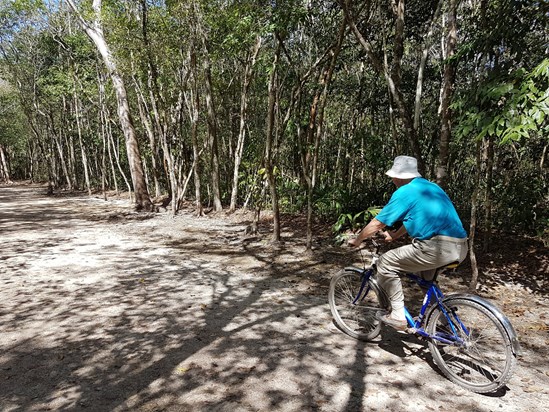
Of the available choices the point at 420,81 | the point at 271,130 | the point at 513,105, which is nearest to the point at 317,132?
the point at 271,130

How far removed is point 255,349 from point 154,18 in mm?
12350

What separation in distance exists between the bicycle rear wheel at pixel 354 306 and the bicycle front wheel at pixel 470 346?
681mm

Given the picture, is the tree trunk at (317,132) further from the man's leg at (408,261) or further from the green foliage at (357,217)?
the man's leg at (408,261)

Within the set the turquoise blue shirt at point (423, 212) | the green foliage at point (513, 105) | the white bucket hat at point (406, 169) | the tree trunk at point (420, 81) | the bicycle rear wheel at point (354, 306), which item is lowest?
the bicycle rear wheel at point (354, 306)

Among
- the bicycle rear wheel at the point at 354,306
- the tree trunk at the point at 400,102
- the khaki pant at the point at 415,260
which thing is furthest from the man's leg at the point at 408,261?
the tree trunk at the point at 400,102

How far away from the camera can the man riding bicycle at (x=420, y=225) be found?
3184mm

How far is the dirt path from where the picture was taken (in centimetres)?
303

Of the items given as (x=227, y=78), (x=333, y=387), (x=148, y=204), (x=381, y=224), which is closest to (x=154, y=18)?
(x=227, y=78)

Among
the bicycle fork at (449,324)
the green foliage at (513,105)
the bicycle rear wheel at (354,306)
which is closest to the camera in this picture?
the bicycle fork at (449,324)

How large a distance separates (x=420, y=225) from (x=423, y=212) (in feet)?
0.40

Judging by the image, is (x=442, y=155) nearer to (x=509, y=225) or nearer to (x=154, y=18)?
(x=509, y=225)

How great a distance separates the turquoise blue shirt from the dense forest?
4.04 ft

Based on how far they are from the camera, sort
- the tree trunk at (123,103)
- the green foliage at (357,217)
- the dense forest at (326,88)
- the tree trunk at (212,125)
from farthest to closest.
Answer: the tree trunk at (123,103)
the tree trunk at (212,125)
the green foliage at (357,217)
the dense forest at (326,88)

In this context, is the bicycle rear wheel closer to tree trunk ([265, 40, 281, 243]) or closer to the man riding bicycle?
the man riding bicycle
